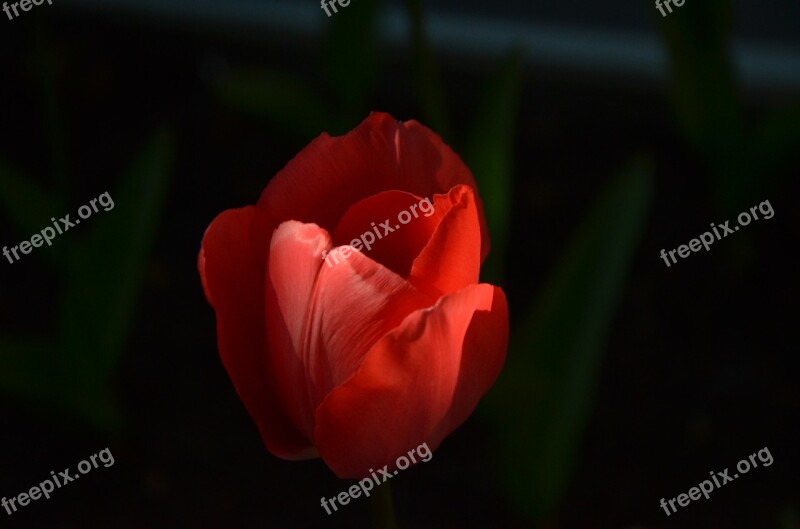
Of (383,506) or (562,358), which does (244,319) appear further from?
(562,358)

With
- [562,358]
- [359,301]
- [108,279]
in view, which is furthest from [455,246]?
[108,279]

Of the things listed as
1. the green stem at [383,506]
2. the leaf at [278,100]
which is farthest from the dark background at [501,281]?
the green stem at [383,506]

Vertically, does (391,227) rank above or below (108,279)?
below

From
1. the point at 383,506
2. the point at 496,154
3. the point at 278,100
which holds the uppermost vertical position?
the point at 278,100

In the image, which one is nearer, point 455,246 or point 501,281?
point 455,246

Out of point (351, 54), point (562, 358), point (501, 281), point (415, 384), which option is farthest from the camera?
point (351, 54)

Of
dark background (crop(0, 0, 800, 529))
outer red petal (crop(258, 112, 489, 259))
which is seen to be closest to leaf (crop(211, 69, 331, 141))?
dark background (crop(0, 0, 800, 529))

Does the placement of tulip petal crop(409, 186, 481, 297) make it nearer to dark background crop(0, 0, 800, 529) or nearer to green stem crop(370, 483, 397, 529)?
green stem crop(370, 483, 397, 529)

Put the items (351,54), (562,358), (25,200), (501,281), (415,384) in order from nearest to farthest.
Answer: (415,384) < (562,358) < (501,281) < (25,200) < (351,54)
